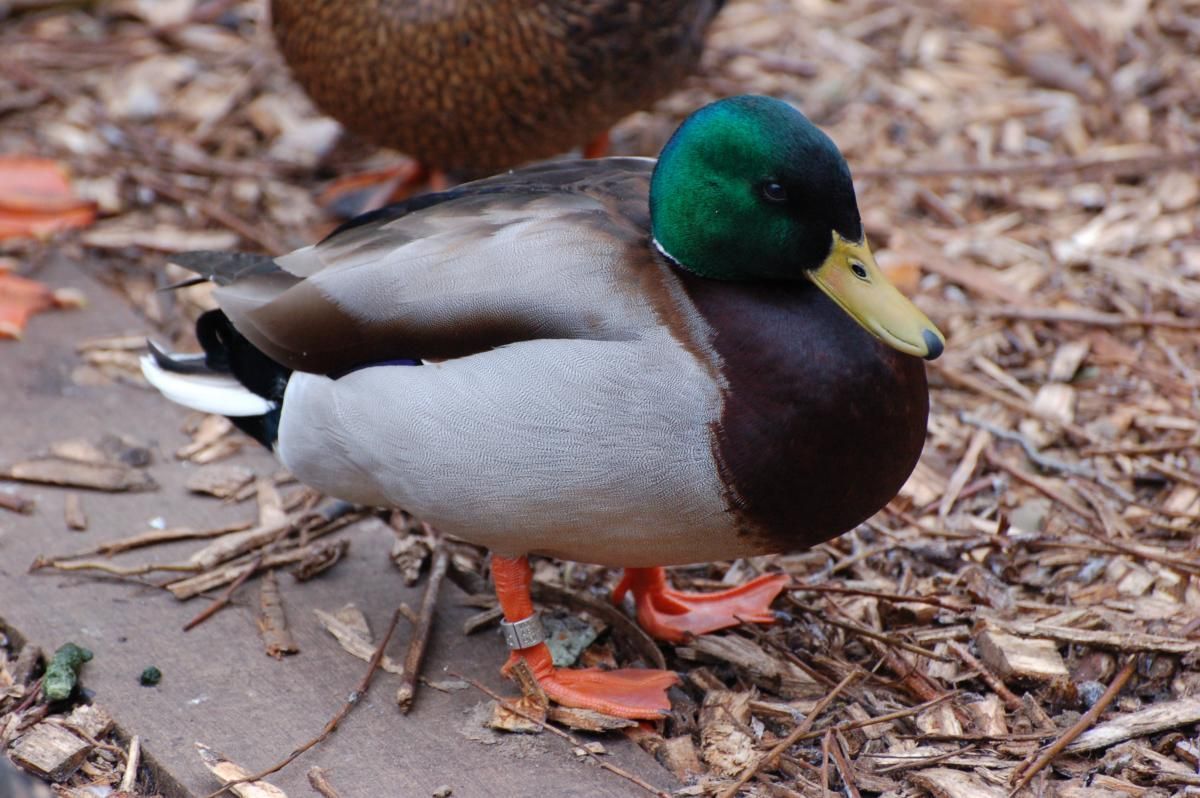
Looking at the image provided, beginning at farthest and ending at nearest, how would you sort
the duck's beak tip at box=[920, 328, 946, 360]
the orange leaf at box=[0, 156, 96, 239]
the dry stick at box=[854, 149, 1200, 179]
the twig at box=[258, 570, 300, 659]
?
the dry stick at box=[854, 149, 1200, 179]
the orange leaf at box=[0, 156, 96, 239]
the twig at box=[258, 570, 300, 659]
the duck's beak tip at box=[920, 328, 946, 360]

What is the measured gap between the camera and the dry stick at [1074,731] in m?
2.75

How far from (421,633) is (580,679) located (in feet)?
1.27

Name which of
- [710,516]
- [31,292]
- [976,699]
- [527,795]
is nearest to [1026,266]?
[976,699]

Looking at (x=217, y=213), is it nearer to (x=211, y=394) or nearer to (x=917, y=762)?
(x=211, y=394)

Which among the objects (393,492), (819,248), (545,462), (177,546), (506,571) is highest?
(819,248)

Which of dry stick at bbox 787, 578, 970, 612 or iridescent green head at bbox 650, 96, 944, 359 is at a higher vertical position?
iridescent green head at bbox 650, 96, 944, 359

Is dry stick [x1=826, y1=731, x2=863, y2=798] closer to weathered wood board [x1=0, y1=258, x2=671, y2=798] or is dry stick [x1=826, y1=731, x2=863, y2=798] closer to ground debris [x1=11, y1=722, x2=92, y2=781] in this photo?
weathered wood board [x1=0, y1=258, x2=671, y2=798]

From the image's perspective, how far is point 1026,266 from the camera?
4.66 metres

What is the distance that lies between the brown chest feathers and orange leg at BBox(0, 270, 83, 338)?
7.97 ft

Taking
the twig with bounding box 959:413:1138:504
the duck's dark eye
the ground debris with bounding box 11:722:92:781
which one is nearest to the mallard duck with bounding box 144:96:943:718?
the duck's dark eye

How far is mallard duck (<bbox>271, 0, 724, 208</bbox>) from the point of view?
4414 mm

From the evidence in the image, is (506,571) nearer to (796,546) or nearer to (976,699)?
(796,546)

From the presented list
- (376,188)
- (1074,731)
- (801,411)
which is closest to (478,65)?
(376,188)

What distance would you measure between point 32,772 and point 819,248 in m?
1.86
